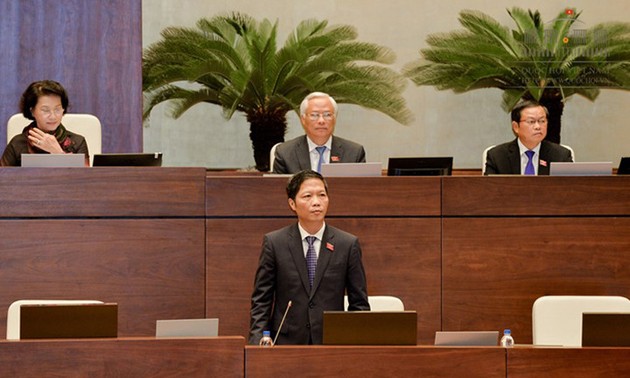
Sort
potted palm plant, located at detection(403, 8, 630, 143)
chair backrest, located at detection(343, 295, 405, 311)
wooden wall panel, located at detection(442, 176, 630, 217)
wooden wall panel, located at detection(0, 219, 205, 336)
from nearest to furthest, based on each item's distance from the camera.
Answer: chair backrest, located at detection(343, 295, 405, 311), wooden wall panel, located at detection(0, 219, 205, 336), wooden wall panel, located at detection(442, 176, 630, 217), potted palm plant, located at detection(403, 8, 630, 143)

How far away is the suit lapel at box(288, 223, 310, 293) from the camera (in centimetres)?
598

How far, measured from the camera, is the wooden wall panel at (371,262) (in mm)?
6797

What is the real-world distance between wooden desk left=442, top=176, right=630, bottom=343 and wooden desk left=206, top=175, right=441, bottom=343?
113 millimetres

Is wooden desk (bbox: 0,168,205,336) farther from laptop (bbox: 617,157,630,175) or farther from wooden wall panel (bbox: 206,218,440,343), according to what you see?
laptop (bbox: 617,157,630,175)

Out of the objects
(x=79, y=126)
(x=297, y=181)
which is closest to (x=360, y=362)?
(x=297, y=181)

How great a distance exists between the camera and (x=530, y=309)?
689 centimetres

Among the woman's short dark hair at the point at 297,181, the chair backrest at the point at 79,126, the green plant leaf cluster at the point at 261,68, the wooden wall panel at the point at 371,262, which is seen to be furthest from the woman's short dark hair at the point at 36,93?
the green plant leaf cluster at the point at 261,68

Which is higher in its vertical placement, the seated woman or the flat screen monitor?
the seated woman

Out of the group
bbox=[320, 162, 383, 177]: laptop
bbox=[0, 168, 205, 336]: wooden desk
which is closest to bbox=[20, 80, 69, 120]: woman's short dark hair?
bbox=[0, 168, 205, 336]: wooden desk

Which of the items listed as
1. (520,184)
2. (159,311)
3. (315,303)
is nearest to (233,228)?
(159,311)

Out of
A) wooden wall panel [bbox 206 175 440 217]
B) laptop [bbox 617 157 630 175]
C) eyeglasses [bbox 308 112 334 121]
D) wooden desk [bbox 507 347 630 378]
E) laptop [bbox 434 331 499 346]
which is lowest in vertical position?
wooden desk [bbox 507 347 630 378]

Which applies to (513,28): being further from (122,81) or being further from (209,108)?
(122,81)

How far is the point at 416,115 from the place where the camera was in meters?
12.6

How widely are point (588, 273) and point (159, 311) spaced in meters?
2.53
